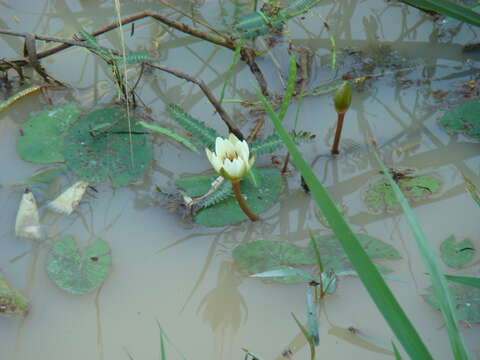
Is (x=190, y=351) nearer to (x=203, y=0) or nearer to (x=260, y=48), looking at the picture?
(x=260, y=48)

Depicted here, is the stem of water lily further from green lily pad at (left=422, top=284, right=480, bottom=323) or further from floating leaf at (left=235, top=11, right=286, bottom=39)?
floating leaf at (left=235, top=11, right=286, bottom=39)

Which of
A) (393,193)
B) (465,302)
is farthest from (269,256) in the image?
(465,302)

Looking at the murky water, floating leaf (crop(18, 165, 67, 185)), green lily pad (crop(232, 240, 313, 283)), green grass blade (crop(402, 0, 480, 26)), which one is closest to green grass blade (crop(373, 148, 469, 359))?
the murky water

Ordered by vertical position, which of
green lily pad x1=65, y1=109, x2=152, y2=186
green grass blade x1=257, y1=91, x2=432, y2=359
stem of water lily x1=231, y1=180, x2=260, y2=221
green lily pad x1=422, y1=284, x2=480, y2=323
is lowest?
green grass blade x1=257, y1=91, x2=432, y2=359

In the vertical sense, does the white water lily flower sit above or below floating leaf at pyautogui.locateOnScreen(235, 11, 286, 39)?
below

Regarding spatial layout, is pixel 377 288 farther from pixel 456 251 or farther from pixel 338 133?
pixel 338 133

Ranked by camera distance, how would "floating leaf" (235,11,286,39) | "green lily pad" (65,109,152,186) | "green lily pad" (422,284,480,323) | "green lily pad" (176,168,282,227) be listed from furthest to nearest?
"floating leaf" (235,11,286,39) → "green lily pad" (65,109,152,186) → "green lily pad" (176,168,282,227) → "green lily pad" (422,284,480,323)

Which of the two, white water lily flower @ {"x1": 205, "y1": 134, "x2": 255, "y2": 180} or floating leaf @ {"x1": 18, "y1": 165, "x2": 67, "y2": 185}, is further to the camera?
floating leaf @ {"x1": 18, "y1": 165, "x2": 67, "y2": 185}
